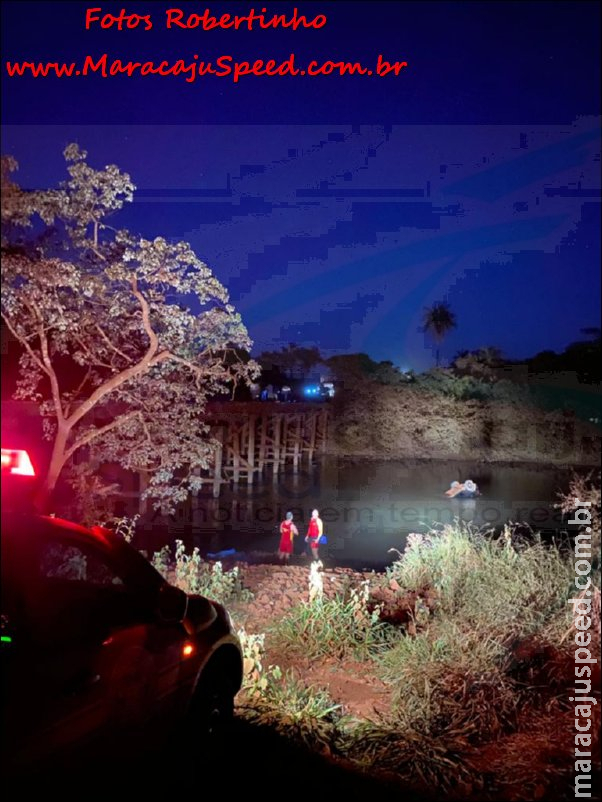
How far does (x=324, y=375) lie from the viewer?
33406 millimetres

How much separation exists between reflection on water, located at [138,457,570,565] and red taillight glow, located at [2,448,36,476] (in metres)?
7.33

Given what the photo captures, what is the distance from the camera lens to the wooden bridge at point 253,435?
2050 cm

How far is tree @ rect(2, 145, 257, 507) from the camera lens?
6523 millimetres

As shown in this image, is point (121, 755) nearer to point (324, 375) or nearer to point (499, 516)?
point (499, 516)

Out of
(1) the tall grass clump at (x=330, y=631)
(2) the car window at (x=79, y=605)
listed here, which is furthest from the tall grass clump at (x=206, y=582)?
(2) the car window at (x=79, y=605)

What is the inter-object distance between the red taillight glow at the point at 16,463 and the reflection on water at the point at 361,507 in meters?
7.33

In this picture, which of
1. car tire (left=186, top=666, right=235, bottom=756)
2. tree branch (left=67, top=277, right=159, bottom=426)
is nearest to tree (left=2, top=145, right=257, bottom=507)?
tree branch (left=67, top=277, right=159, bottom=426)

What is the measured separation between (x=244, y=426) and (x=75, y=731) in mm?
18447

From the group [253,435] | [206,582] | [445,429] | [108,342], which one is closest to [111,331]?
[108,342]

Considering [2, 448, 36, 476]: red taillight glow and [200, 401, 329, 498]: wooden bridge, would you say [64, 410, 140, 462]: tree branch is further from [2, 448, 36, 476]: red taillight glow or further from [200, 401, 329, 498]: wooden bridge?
[200, 401, 329, 498]: wooden bridge

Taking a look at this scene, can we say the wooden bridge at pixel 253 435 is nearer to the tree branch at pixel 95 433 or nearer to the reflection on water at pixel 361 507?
the reflection on water at pixel 361 507

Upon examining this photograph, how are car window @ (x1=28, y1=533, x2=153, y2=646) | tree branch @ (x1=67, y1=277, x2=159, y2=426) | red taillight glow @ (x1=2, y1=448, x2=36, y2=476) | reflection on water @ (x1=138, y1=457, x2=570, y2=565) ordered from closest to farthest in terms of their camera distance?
red taillight glow @ (x1=2, y1=448, x2=36, y2=476) → car window @ (x1=28, y1=533, x2=153, y2=646) → tree branch @ (x1=67, y1=277, x2=159, y2=426) → reflection on water @ (x1=138, y1=457, x2=570, y2=565)

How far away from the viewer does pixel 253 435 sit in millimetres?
21141

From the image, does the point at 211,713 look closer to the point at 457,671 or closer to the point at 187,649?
the point at 187,649
